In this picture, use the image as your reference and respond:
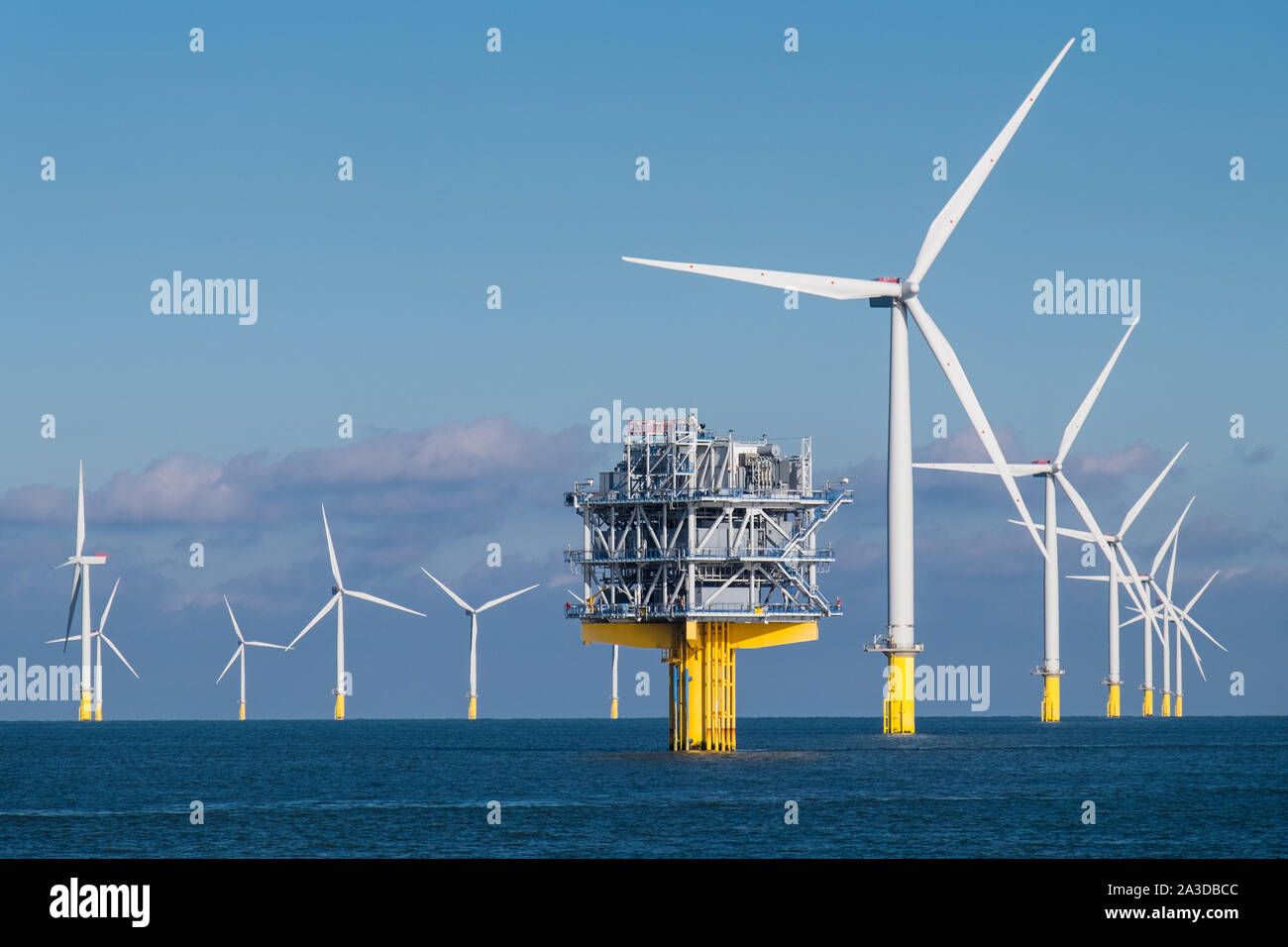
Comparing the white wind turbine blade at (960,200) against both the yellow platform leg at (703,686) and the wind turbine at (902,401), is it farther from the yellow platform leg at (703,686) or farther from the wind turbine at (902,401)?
the yellow platform leg at (703,686)

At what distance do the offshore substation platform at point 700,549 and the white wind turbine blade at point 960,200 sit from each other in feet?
84.2

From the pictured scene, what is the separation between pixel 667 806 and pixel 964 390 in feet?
150

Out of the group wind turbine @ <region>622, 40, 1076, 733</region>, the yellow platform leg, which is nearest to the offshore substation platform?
the yellow platform leg

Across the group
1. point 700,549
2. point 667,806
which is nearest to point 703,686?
point 700,549

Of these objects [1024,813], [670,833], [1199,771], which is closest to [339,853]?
[670,833]

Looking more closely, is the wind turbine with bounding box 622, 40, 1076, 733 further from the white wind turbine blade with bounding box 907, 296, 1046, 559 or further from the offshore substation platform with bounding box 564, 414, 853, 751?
the offshore substation platform with bounding box 564, 414, 853, 751

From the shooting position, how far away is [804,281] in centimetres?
12531

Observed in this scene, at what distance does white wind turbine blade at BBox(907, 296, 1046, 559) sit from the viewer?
114 meters

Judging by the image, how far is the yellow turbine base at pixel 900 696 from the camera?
139 metres

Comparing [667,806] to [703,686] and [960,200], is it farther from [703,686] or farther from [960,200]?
[960,200]

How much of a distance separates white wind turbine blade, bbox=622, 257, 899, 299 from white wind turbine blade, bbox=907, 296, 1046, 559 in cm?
367
